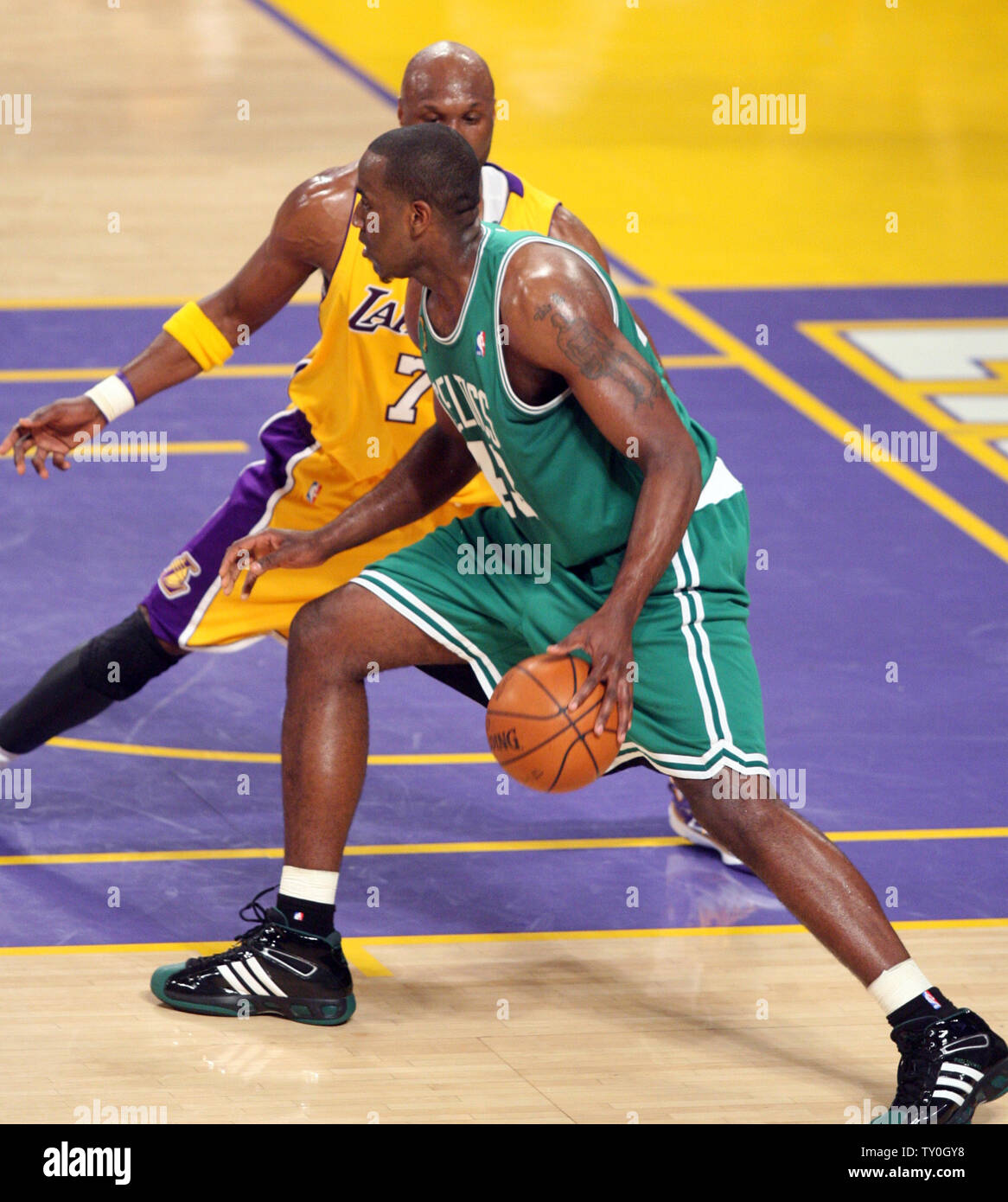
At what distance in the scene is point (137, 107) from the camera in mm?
15688

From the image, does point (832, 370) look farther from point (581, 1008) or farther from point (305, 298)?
point (581, 1008)

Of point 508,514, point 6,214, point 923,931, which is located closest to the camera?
point 508,514

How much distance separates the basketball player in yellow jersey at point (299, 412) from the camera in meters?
5.84

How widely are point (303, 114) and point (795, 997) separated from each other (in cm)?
1110

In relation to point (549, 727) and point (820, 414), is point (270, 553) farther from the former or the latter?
point (820, 414)

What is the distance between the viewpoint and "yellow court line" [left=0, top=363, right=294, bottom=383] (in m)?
10.2

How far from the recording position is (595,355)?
4621mm

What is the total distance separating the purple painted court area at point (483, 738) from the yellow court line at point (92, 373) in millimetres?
81

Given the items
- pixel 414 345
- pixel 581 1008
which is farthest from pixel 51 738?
pixel 581 1008
